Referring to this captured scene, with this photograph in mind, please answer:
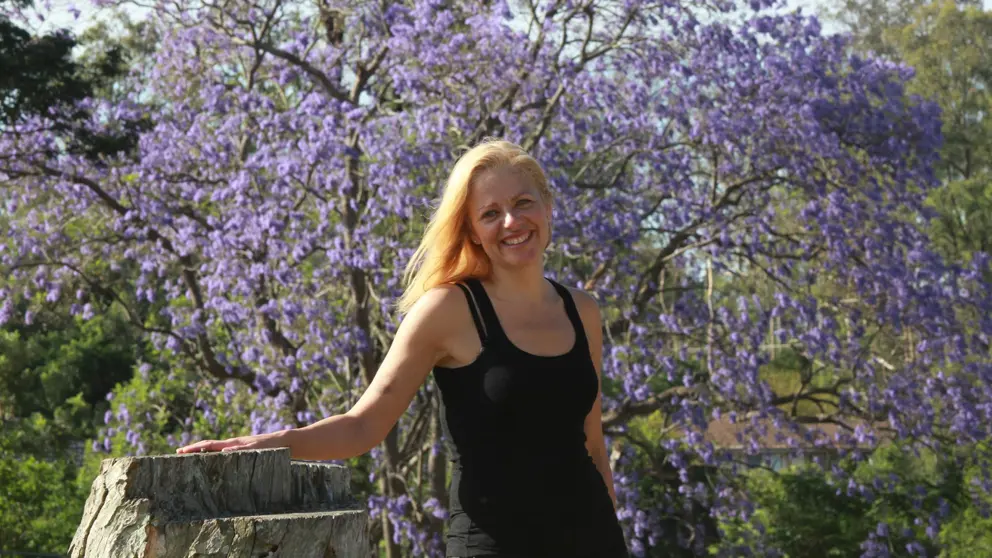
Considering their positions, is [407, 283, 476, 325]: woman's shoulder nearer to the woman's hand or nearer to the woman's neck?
the woman's neck

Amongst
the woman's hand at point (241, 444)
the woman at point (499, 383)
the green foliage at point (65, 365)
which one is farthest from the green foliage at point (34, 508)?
the woman's hand at point (241, 444)

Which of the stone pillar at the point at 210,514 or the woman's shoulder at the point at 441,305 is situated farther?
the woman's shoulder at the point at 441,305

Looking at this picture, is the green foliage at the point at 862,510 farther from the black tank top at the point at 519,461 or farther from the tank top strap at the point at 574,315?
the black tank top at the point at 519,461

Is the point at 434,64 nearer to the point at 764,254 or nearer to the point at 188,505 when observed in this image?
the point at 764,254

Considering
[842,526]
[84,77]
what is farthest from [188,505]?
[842,526]

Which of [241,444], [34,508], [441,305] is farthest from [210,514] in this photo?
[34,508]

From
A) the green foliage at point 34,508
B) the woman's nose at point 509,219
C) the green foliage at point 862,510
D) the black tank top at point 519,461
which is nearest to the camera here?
the black tank top at point 519,461

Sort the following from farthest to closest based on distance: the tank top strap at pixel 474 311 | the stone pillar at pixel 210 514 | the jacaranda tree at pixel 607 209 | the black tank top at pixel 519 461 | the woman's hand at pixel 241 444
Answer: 1. the jacaranda tree at pixel 607 209
2. the tank top strap at pixel 474 311
3. the black tank top at pixel 519 461
4. the woman's hand at pixel 241 444
5. the stone pillar at pixel 210 514

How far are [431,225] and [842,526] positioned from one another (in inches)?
414

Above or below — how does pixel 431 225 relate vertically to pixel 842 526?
below

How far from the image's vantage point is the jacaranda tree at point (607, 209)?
9.03 metres

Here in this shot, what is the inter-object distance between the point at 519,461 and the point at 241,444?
545 millimetres

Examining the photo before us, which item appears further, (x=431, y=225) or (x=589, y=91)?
(x=589, y=91)

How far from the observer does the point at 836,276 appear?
30.3 ft
